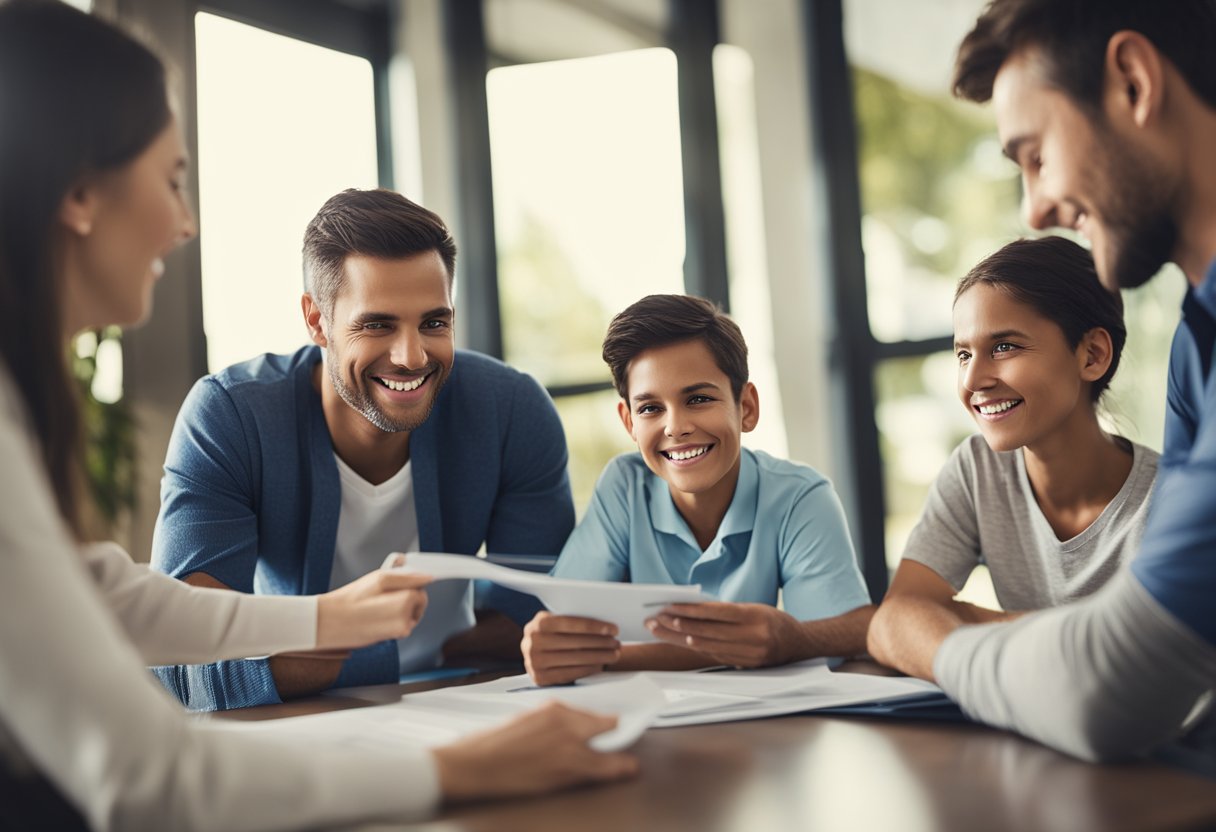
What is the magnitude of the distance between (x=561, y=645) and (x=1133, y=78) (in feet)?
3.03

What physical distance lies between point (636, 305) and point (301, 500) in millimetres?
699

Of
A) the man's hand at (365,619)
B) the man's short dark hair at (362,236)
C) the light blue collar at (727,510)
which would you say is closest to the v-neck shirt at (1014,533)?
the light blue collar at (727,510)

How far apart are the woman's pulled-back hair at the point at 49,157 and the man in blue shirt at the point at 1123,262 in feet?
2.86

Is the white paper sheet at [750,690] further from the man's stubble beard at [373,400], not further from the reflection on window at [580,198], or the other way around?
the reflection on window at [580,198]

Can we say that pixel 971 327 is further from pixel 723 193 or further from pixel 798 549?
pixel 723 193

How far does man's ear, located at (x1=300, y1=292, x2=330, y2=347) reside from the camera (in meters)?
2.04

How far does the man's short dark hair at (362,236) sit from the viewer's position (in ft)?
6.34

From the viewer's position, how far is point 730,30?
4.29 meters

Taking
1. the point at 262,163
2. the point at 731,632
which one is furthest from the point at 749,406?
the point at 262,163

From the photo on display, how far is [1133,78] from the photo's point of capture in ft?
3.53

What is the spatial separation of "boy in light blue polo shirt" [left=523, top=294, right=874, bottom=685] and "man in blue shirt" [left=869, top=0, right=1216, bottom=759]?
44cm

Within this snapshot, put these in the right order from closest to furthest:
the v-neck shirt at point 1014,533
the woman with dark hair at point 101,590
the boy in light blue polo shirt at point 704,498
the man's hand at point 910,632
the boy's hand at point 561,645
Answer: the woman with dark hair at point 101,590
the man's hand at point 910,632
the boy's hand at point 561,645
the v-neck shirt at point 1014,533
the boy in light blue polo shirt at point 704,498

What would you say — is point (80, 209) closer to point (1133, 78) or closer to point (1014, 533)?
point (1133, 78)

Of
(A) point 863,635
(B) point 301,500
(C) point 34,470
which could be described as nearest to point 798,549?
(A) point 863,635
